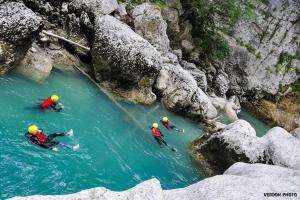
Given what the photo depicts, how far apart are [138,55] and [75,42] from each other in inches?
193

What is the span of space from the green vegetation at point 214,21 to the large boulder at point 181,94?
9771 millimetres

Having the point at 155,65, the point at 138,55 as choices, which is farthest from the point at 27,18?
the point at 155,65

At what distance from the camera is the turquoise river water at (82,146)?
1106 centimetres

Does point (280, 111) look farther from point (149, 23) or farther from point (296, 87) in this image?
point (149, 23)

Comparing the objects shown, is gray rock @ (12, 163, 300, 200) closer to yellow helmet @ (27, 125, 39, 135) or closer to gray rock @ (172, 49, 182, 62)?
yellow helmet @ (27, 125, 39, 135)

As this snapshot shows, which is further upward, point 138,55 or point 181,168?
point 138,55

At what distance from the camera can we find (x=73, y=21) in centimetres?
2148

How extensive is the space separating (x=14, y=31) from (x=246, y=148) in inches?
535

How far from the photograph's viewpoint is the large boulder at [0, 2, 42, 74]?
1576cm

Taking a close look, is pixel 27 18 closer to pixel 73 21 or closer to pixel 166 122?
pixel 73 21

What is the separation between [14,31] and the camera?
1599 cm

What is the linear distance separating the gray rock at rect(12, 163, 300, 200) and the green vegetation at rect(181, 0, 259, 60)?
2324cm

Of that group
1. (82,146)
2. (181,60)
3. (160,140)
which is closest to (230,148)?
(160,140)

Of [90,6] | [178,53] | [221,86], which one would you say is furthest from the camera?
[221,86]
